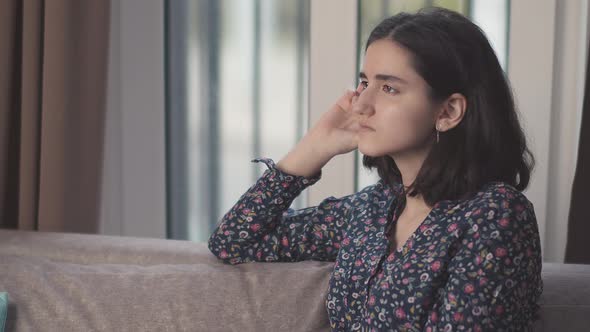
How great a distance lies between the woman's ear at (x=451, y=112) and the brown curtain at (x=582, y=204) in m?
0.97

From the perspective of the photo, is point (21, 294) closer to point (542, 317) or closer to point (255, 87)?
point (542, 317)

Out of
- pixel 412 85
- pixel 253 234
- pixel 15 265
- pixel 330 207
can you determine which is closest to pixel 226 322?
pixel 253 234

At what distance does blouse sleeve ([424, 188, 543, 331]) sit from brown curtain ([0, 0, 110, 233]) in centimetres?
147

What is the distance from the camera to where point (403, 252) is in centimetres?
135

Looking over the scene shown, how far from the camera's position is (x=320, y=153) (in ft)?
5.34

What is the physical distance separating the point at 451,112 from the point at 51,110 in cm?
139

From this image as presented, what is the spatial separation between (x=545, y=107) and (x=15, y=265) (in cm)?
164

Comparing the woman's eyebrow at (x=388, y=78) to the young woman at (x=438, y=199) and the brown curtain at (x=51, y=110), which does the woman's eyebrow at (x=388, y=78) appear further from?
the brown curtain at (x=51, y=110)

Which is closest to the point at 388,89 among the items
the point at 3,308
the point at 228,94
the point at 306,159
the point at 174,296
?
the point at 306,159

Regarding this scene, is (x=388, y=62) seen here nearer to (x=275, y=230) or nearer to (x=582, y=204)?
(x=275, y=230)

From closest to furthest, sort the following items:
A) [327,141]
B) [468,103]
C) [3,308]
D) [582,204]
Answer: [468,103], [3,308], [327,141], [582,204]

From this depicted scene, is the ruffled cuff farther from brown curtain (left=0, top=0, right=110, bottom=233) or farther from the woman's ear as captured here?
brown curtain (left=0, top=0, right=110, bottom=233)

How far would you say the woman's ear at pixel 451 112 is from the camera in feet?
4.34

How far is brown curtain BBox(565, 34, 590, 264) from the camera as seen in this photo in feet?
7.00
